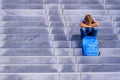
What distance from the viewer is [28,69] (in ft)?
26.2

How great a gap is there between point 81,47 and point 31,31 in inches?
66.5

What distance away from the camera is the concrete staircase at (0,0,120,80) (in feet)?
26.1

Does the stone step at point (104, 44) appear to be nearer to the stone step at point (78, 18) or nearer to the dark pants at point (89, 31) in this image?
the dark pants at point (89, 31)

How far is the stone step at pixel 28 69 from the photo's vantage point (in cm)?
795

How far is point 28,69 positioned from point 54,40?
1.57 metres

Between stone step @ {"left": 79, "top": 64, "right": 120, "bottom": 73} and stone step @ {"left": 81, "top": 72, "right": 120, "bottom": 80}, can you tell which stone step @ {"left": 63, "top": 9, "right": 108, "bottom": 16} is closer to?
stone step @ {"left": 79, "top": 64, "right": 120, "bottom": 73}

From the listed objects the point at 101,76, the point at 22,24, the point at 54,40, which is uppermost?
the point at 22,24

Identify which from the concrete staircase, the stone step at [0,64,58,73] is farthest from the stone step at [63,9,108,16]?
the stone step at [0,64,58,73]

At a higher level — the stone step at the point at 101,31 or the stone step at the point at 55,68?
the stone step at the point at 101,31

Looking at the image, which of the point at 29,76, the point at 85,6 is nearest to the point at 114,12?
the point at 85,6

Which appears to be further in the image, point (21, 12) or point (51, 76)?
point (21, 12)

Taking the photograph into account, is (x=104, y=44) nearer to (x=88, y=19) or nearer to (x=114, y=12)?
(x=88, y=19)

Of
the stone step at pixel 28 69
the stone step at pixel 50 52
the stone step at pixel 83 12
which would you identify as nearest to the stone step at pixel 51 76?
the stone step at pixel 28 69

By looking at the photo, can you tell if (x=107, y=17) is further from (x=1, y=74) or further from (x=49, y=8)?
(x=1, y=74)
